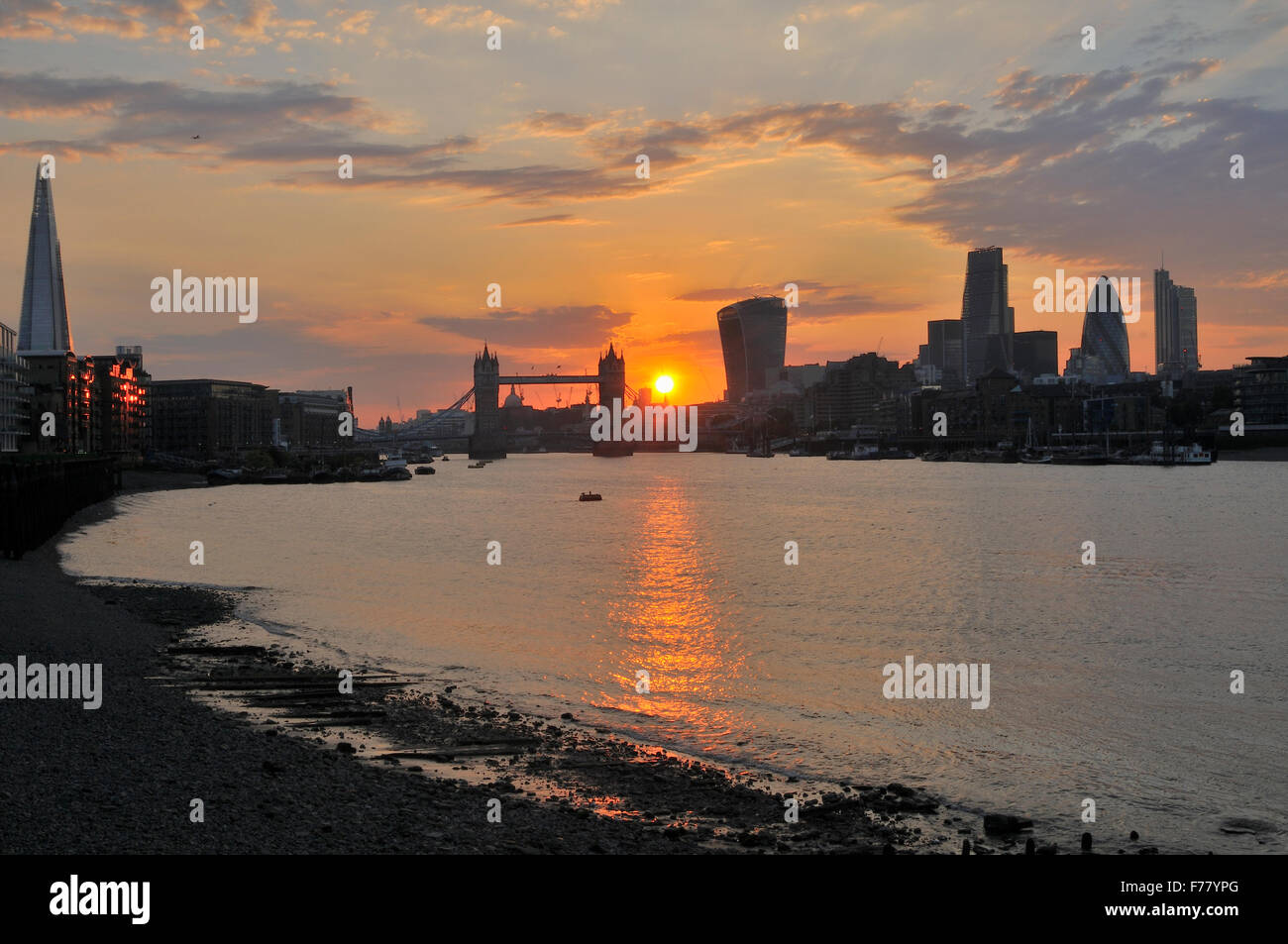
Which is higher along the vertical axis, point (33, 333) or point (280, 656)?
point (33, 333)

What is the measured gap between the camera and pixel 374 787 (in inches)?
500

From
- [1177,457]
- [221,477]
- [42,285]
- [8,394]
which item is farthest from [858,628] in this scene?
[1177,457]

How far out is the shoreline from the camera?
10656 mm

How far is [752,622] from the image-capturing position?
3131 centimetres

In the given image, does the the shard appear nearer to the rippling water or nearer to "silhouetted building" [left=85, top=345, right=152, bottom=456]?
"silhouetted building" [left=85, top=345, right=152, bottom=456]

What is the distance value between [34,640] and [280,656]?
4545 mm

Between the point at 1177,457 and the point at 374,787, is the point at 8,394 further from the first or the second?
the point at 1177,457

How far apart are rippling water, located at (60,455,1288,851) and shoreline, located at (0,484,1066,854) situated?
159 centimetres

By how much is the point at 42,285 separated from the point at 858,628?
134m

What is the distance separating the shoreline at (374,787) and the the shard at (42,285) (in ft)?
432
